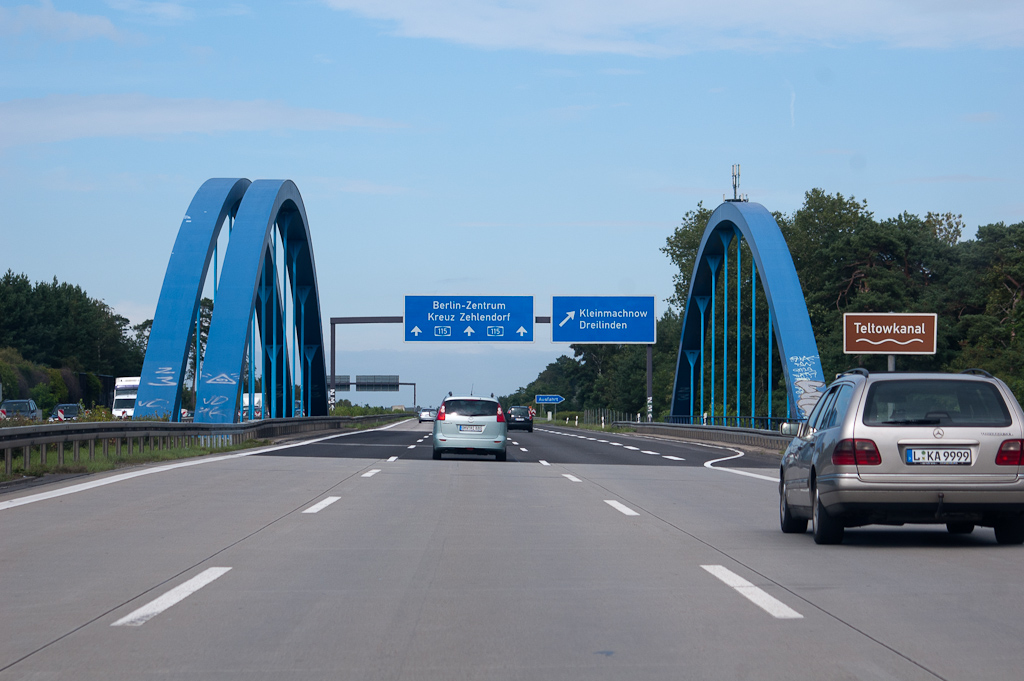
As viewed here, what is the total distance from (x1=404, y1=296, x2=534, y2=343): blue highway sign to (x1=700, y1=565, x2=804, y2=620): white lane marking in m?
43.6

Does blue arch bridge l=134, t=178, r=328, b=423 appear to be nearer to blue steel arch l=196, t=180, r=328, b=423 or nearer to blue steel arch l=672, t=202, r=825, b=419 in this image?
blue steel arch l=196, t=180, r=328, b=423

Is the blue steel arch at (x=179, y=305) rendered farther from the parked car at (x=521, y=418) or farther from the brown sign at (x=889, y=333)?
the parked car at (x=521, y=418)

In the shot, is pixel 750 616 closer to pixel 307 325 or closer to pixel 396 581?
pixel 396 581

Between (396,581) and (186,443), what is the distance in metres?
21.5

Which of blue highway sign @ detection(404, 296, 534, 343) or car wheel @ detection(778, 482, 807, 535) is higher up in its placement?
blue highway sign @ detection(404, 296, 534, 343)

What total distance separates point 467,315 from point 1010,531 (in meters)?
42.5

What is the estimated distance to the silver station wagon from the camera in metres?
9.52

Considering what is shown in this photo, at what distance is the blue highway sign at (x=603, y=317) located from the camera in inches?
2073

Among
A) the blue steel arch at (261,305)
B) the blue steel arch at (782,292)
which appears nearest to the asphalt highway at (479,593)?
the blue steel arch at (261,305)

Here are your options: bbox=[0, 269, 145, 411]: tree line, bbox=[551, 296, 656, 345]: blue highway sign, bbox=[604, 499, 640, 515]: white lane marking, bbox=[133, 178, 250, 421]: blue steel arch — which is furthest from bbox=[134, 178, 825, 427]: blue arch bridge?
bbox=[0, 269, 145, 411]: tree line

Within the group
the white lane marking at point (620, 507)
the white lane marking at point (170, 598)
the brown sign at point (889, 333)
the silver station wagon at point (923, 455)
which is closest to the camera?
the white lane marking at point (170, 598)

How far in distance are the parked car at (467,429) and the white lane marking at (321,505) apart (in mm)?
10964

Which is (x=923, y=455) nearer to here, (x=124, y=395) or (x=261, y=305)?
(x=261, y=305)

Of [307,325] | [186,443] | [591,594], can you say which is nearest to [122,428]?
[186,443]
